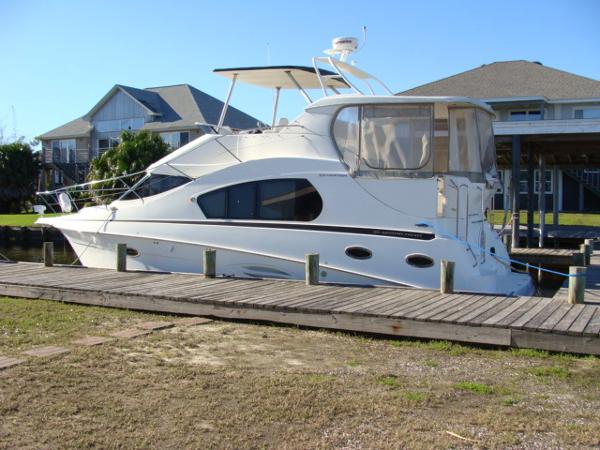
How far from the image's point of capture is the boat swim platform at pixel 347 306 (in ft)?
24.0

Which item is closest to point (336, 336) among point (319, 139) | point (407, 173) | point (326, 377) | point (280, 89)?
point (326, 377)

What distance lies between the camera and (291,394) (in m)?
5.49

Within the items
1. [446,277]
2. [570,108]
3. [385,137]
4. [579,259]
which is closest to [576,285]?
[446,277]

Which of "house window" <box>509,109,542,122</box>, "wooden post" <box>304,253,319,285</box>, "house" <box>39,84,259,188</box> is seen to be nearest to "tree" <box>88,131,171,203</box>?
"house" <box>39,84,259,188</box>

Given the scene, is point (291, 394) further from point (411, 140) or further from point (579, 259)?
point (579, 259)

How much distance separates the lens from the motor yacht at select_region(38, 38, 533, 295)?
10273mm

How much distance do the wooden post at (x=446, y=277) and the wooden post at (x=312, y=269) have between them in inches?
76.0

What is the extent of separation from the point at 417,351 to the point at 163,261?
634cm

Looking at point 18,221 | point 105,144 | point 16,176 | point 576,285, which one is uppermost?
point 105,144

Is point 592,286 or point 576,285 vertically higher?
point 576,285

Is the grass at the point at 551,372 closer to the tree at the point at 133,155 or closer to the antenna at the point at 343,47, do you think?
the antenna at the point at 343,47

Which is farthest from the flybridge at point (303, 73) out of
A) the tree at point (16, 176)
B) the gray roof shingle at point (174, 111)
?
the tree at point (16, 176)

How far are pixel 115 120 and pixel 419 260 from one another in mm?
40741

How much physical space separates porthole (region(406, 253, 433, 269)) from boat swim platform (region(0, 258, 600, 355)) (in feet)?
1.79
